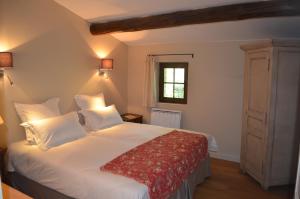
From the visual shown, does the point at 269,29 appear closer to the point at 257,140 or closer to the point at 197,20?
the point at 197,20

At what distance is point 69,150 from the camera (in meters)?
2.65

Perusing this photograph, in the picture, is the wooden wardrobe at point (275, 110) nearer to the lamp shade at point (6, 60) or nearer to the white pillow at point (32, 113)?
the white pillow at point (32, 113)

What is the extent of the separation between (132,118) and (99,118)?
1.09 meters

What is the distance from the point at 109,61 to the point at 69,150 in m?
2.00

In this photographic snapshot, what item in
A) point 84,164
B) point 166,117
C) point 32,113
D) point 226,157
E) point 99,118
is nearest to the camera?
point 84,164

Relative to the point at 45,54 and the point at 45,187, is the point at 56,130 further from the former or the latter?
the point at 45,54

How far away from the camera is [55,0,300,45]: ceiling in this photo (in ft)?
9.79

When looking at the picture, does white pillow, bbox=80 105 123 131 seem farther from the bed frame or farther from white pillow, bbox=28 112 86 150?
the bed frame

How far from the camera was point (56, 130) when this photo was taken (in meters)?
2.84

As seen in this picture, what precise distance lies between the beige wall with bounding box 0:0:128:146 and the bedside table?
2.27ft

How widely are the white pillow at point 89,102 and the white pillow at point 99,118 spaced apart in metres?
0.15

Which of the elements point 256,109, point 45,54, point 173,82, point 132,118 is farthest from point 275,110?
point 45,54

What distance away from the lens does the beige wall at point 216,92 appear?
3924mm

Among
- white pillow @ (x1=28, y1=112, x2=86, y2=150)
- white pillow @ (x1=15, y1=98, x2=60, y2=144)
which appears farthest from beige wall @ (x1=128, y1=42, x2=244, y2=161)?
white pillow @ (x1=15, y1=98, x2=60, y2=144)
